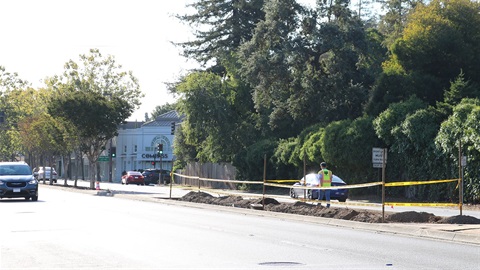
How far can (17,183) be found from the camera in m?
35.3

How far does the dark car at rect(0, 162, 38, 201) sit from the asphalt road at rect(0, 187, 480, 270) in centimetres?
1067

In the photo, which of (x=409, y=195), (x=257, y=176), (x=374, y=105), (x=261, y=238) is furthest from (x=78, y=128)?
(x=261, y=238)

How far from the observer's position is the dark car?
115ft

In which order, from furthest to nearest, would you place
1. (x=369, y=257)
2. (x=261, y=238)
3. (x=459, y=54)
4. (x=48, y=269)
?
(x=459, y=54), (x=261, y=238), (x=369, y=257), (x=48, y=269)

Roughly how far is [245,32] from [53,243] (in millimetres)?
58926

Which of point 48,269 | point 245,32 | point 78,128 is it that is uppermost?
point 245,32

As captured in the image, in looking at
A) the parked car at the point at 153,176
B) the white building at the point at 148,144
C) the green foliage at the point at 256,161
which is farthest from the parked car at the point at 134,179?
the white building at the point at 148,144

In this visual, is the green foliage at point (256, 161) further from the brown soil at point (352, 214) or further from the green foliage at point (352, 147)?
the brown soil at point (352, 214)

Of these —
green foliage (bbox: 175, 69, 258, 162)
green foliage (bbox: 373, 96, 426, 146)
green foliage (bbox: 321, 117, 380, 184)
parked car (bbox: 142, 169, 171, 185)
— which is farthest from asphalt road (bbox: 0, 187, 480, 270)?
parked car (bbox: 142, 169, 171, 185)

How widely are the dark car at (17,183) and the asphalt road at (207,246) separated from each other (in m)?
10.7

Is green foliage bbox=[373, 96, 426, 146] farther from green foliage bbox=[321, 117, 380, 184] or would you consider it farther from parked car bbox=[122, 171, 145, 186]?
parked car bbox=[122, 171, 145, 186]

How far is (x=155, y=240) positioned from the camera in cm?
1730

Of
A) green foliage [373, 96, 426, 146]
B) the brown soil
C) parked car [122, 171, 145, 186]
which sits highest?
green foliage [373, 96, 426, 146]

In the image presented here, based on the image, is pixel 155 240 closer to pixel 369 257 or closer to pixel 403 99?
pixel 369 257
